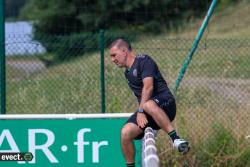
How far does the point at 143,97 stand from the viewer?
22.2ft

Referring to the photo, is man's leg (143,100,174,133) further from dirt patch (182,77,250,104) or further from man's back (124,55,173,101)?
dirt patch (182,77,250,104)

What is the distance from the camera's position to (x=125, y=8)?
2820cm

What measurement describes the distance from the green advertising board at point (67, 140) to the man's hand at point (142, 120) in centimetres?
110

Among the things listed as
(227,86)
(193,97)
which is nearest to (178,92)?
(193,97)

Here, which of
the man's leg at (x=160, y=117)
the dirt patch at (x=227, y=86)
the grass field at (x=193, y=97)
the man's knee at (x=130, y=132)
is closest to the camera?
the man's leg at (x=160, y=117)

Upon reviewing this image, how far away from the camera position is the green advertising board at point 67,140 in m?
7.89

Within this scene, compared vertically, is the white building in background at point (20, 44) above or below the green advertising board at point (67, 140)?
above

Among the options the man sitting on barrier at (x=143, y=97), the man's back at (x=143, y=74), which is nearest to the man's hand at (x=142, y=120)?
the man sitting on barrier at (x=143, y=97)

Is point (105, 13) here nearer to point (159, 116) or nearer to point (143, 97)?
point (143, 97)

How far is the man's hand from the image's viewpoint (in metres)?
6.76

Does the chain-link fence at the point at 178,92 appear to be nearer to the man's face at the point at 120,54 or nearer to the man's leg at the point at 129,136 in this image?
the man's leg at the point at 129,136

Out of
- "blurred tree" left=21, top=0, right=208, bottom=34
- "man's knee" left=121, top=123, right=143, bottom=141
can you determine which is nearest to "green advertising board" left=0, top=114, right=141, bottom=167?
"man's knee" left=121, top=123, right=143, bottom=141

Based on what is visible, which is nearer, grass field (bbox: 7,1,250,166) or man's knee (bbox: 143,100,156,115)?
man's knee (bbox: 143,100,156,115)

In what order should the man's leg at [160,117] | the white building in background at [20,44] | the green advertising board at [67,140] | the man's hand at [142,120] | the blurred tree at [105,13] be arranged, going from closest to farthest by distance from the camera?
the man's leg at [160,117]
the man's hand at [142,120]
the green advertising board at [67,140]
the white building in background at [20,44]
the blurred tree at [105,13]
